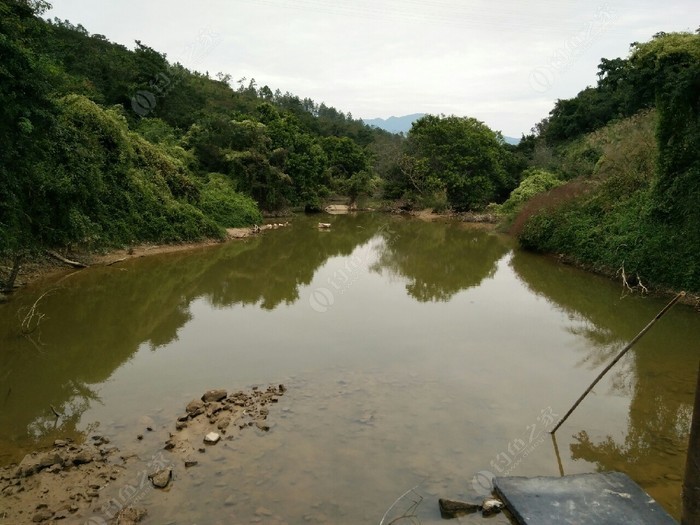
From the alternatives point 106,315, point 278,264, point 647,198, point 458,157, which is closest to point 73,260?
point 106,315

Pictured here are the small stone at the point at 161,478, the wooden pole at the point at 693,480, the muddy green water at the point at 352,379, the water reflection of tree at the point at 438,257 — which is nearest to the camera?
the wooden pole at the point at 693,480

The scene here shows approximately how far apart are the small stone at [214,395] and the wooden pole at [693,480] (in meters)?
5.20

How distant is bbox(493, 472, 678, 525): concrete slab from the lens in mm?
4435

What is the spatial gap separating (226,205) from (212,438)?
18.4 meters

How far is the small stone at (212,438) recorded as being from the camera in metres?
5.76

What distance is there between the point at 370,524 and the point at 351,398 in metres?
2.54

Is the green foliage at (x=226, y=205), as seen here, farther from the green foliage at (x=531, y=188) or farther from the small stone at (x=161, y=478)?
the small stone at (x=161, y=478)

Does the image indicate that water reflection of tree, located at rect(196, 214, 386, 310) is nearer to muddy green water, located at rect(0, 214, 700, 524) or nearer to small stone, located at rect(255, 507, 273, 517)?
muddy green water, located at rect(0, 214, 700, 524)

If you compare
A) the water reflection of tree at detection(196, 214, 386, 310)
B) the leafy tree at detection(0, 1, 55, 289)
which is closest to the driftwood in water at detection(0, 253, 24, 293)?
the leafy tree at detection(0, 1, 55, 289)

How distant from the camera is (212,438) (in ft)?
19.0

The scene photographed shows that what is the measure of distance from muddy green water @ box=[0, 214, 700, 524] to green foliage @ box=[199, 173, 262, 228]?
7453mm

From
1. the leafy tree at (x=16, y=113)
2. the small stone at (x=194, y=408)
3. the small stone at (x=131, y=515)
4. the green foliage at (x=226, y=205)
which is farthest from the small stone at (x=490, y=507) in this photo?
the green foliage at (x=226, y=205)

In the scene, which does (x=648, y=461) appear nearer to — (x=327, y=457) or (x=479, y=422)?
(x=479, y=422)

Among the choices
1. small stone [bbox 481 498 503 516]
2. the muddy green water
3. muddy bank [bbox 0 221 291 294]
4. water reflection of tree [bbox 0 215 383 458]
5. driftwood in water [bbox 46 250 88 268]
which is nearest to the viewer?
small stone [bbox 481 498 503 516]
